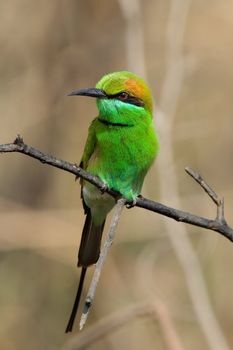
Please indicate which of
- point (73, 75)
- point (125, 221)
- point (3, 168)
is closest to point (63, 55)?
point (73, 75)

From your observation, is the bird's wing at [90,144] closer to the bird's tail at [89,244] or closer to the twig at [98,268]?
the bird's tail at [89,244]

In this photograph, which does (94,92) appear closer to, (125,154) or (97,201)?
(125,154)

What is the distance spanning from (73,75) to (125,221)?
97cm

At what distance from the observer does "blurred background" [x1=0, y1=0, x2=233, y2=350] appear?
4168 mm

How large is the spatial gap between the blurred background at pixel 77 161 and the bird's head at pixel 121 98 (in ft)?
5.28

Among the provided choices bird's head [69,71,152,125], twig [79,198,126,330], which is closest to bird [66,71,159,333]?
bird's head [69,71,152,125]

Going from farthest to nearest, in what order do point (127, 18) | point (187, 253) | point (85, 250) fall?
point (127, 18) < point (187, 253) < point (85, 250)

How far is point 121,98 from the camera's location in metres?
2.37

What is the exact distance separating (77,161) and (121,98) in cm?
216

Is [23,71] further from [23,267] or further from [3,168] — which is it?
[23,267]

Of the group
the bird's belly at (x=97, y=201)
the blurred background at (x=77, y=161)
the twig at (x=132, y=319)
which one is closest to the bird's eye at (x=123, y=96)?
the bird's belly at (x=97, y=201)

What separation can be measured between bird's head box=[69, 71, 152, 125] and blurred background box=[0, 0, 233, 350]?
1.61 m

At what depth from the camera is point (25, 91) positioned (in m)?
4.43

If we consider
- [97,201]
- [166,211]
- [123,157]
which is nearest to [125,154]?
[123,157]
